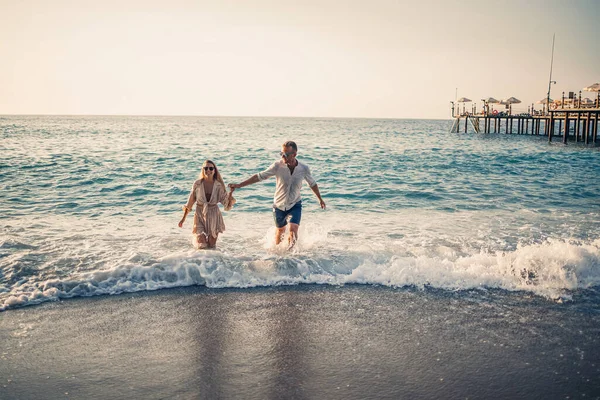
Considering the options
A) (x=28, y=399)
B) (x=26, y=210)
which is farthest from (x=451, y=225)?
(x=26, y=210)

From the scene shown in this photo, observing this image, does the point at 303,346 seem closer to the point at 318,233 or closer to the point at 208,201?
the point at 208,201

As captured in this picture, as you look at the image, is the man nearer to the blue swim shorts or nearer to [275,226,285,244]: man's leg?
the blue swim shorts

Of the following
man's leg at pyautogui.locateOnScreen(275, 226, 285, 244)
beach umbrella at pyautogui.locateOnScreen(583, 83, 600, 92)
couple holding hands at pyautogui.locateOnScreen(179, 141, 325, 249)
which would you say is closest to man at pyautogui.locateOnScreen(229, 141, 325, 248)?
couple holding hands at pyautogui.locateOnScreen(179, 141, 325, 249)

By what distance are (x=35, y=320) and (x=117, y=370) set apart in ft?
5.55

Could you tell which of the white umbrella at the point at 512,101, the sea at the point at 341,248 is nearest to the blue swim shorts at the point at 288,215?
the sea at the point at 341,248

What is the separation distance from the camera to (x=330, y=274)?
615 cm

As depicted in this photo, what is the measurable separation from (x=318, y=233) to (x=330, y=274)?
243 centimetres

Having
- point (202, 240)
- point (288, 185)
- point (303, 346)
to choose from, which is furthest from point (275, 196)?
point (303, 346)

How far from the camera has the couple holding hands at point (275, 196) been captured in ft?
21.7

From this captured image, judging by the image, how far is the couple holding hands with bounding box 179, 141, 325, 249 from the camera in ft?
21.7

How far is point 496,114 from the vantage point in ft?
170

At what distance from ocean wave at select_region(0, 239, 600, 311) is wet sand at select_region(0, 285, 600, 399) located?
303 mm

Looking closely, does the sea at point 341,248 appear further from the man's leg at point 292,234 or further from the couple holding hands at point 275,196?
the couple holding hands at point 275,196

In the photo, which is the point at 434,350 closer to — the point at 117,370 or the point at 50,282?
the point at 117,370
